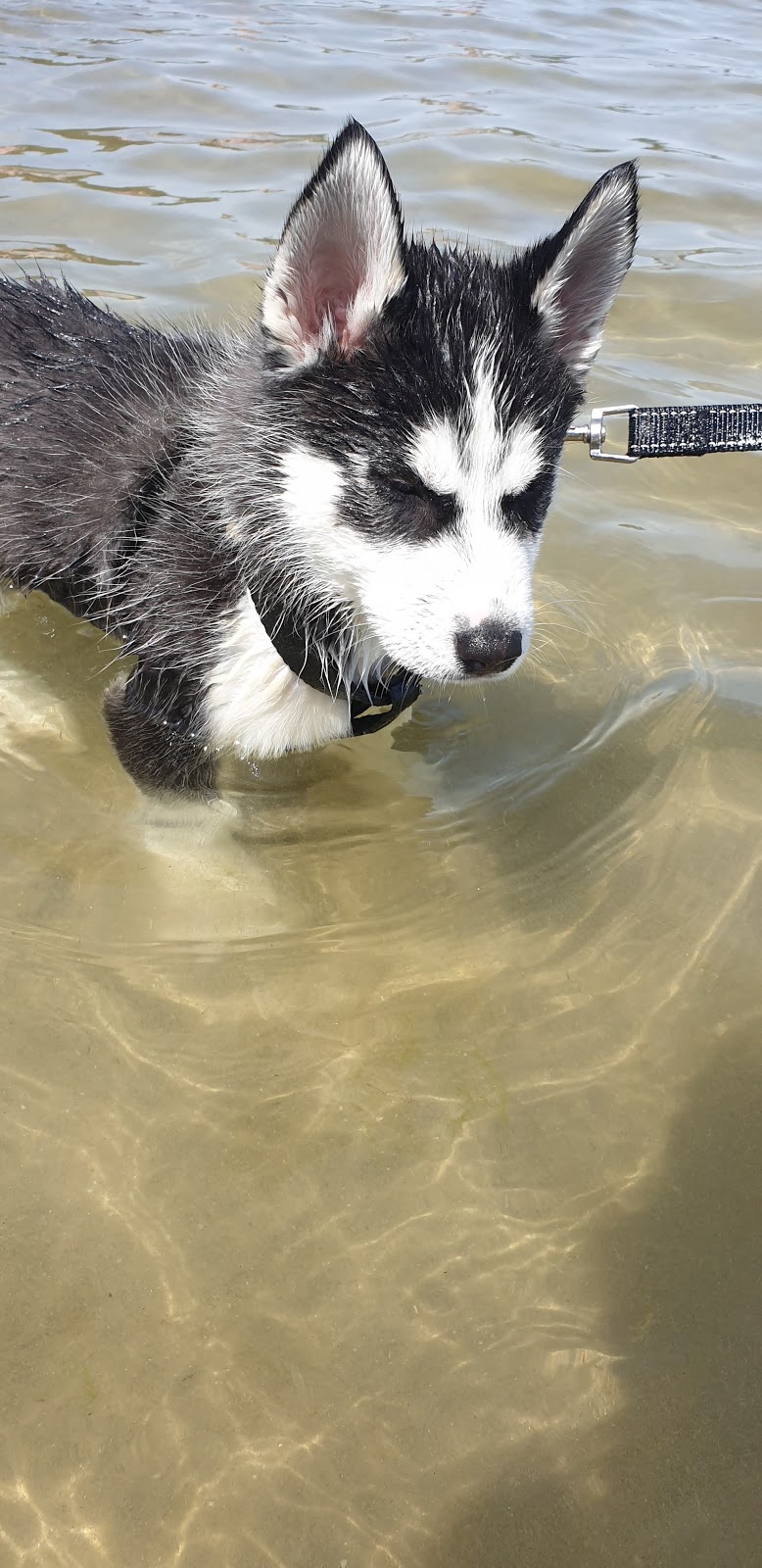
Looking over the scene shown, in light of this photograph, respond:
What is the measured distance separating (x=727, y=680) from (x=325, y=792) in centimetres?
173

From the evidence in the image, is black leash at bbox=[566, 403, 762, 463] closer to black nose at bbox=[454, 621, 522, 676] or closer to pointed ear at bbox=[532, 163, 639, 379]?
pointed ear at bbox=[532, 163, 639, 379]

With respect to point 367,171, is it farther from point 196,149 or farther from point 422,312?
point 196,149

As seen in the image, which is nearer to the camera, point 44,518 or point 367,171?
point 367,171

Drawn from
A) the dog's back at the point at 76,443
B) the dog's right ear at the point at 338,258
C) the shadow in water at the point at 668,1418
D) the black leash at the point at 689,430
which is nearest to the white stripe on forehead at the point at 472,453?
the dog's right ear at the point at 338,258

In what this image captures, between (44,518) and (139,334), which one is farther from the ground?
(139,334)

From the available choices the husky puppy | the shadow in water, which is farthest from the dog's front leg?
the shadow in water

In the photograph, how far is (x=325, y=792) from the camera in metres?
4.21

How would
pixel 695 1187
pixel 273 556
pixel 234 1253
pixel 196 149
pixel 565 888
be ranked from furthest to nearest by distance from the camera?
pixel 196 149 → pixel 565 888 → pixel 273 556 → pixel 695 1187 → pixel 234 1253

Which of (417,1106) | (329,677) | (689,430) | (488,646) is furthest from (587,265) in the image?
(417,1106)

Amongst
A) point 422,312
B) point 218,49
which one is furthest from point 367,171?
point 218,49

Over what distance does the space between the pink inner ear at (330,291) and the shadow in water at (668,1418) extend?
2325mm

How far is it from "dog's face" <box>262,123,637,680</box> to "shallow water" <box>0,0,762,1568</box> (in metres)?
1.05

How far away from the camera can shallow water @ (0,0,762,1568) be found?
2.34 meters

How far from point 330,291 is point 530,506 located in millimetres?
785
